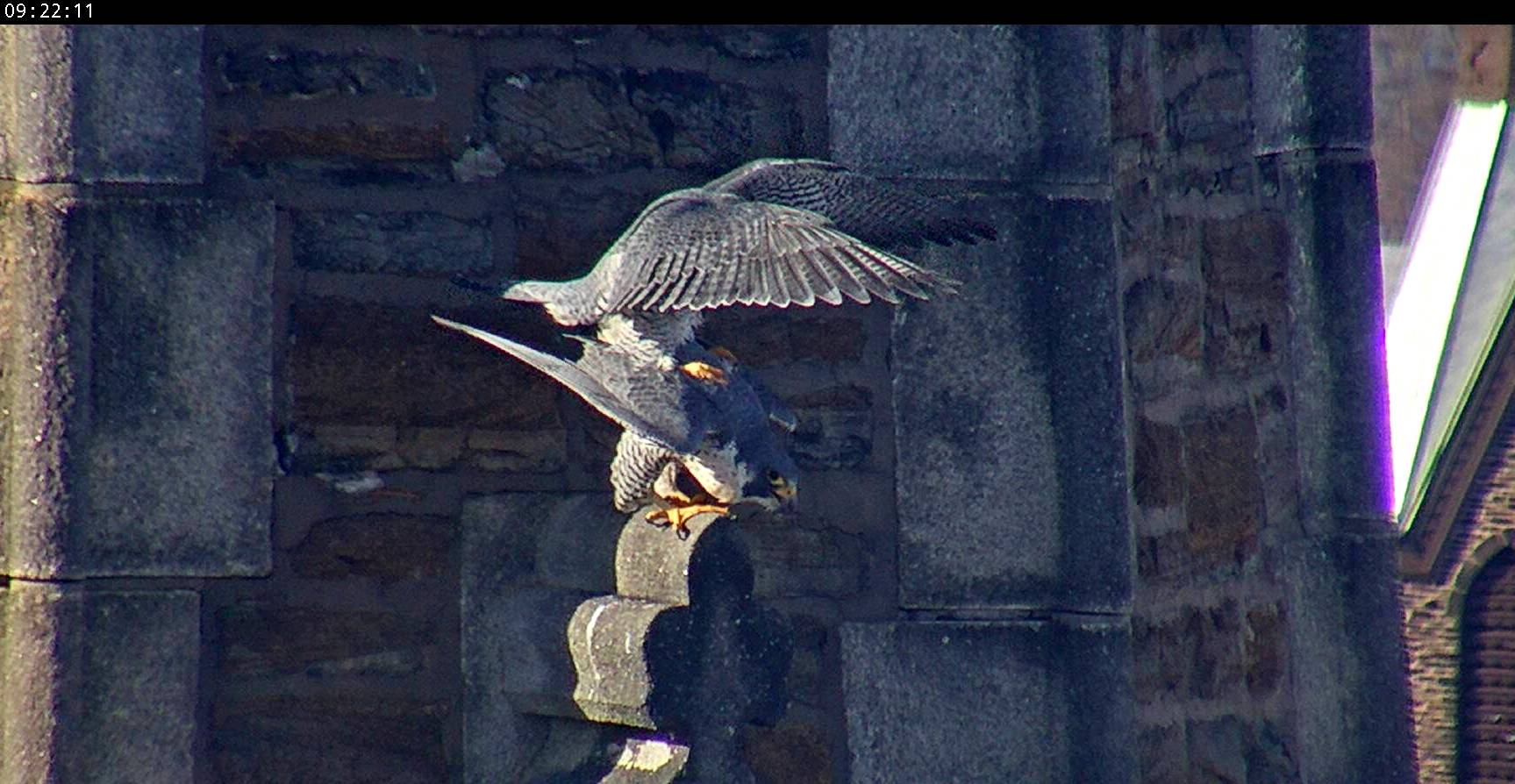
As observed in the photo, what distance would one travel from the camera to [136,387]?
397cm

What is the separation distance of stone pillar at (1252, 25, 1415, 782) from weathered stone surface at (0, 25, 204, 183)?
2.32m

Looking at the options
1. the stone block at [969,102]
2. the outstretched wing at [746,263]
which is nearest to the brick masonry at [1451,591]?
the stone block at [969,102]

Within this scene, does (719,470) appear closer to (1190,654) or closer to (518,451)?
(518,451)

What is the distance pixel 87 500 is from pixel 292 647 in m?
0.41

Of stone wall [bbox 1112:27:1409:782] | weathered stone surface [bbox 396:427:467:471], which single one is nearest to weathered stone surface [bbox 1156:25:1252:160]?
stone wall [bbox 1112:27:1409:782]

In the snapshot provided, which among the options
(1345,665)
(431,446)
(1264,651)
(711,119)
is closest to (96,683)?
(431,446)

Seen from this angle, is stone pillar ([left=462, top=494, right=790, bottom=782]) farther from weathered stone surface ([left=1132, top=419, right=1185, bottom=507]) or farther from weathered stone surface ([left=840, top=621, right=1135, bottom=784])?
weathered stone surface ([left=1132, top=419, right=1185, bottom=507])

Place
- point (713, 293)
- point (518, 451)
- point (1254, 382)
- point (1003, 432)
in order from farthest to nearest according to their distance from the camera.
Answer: point (1254, 382), point (1003, 432), point (518, 451), point (713, 293)

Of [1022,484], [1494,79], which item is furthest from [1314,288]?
[1494,79]

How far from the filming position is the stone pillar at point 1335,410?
5051 millimetres

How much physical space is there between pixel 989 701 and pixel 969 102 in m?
1.06

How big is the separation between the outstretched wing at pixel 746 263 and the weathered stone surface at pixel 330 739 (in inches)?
32.9

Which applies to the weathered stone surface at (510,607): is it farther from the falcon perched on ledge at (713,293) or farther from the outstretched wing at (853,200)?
the outstretched wing at (853,200)

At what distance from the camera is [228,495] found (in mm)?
3988
